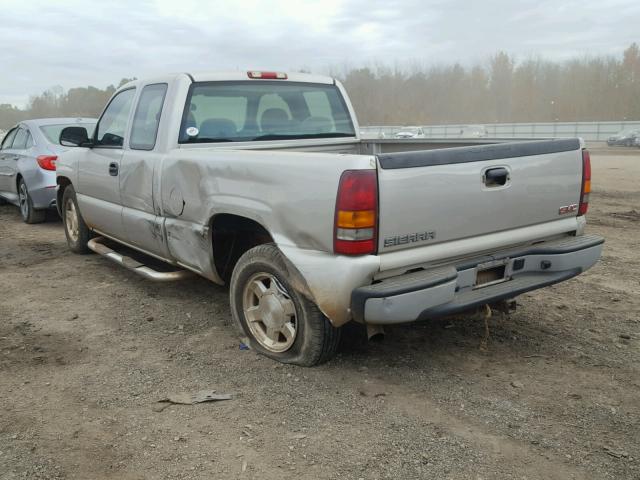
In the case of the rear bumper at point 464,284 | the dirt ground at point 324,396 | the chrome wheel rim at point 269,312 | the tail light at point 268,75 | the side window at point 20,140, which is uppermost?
the tail light at point 268,75

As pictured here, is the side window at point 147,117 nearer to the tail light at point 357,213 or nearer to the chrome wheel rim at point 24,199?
the tail light at point 357,213

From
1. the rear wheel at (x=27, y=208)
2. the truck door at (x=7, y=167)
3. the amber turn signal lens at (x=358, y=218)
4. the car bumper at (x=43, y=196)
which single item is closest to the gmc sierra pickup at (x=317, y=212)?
the amber turn signal lens at (x=358, y=218)

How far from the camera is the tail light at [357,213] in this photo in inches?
119

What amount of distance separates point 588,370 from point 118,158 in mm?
4071

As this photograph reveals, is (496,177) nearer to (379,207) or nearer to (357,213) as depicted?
(379,207)

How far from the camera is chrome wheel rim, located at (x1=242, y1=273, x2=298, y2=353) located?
3.67m

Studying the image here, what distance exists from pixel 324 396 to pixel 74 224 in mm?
4594

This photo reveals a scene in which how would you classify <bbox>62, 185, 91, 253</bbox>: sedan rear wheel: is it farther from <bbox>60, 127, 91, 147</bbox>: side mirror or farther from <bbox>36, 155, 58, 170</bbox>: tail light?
<bbox>36, 155, 58, 170</bbox>: tail light

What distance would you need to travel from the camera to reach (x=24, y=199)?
30.5 feet

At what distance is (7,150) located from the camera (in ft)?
32.0

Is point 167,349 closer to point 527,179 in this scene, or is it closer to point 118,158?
point 118,158

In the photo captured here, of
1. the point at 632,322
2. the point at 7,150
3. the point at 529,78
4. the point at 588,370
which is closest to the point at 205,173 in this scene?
the point at 588,370

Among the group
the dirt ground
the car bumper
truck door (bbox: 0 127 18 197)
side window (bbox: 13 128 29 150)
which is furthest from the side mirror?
truck door (bbox: 0 127 18 197)

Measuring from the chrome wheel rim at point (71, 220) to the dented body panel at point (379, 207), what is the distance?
7.81ft
